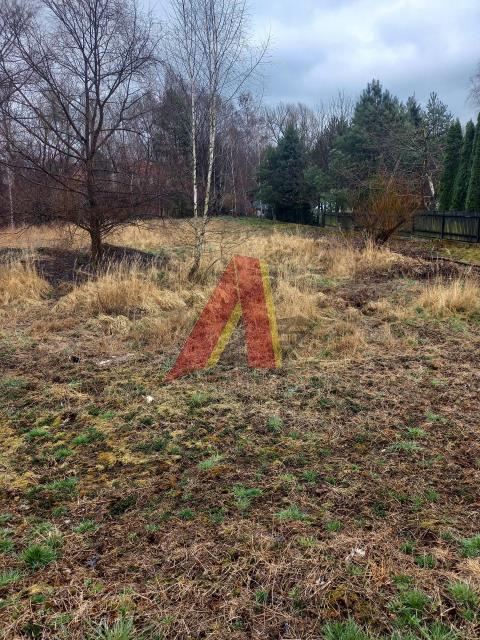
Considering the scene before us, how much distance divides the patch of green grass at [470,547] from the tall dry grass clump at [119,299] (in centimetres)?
506

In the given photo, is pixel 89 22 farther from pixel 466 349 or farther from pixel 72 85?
pixel 466 349

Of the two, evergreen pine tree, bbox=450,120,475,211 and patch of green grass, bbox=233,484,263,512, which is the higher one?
evergreen pine tree, bbox=450,120,475,211

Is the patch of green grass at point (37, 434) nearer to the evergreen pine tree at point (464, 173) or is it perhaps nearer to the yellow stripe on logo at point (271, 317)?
the yellow stripe on logo at point (271, 317)

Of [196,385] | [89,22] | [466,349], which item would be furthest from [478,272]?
[89,22]

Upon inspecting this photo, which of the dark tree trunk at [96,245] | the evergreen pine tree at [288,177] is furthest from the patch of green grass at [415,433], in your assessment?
the evergreen pine tree at [288,177]

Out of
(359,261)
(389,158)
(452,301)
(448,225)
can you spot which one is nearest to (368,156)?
(389,158)

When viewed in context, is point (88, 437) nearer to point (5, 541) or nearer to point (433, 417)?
point (5, 541)

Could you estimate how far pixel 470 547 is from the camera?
77.0 inches

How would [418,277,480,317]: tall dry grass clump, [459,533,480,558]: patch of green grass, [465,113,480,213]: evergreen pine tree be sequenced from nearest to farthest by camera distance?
1. [459,533,480,558]: patch of green grass
2. [418,277,480,317]: tall dry grass clump
3. [465,113,480,213]: evergreen pine tree

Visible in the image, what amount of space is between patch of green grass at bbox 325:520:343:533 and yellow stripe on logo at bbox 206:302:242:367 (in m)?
2.53

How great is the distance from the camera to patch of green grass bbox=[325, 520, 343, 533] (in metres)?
2.10

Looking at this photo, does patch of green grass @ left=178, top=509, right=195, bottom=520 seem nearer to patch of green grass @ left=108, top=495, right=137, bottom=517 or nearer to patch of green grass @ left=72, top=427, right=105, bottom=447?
patch of green grass @ left=108, top=495, right=137, bottom=517

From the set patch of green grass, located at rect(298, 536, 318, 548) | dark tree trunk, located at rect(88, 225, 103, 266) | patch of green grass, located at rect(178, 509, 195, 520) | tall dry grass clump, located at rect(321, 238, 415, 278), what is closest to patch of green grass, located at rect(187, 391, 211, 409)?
patch of green grass, located at rect(178, 509, 195, 520)

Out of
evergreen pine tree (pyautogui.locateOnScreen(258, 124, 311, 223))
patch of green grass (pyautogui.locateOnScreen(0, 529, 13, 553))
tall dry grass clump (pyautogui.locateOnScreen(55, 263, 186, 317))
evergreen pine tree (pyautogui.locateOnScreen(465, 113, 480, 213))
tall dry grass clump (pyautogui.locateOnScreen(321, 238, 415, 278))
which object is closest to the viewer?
patch of green grass (pyautogui.locateOnScreen(0, 529, 13, 553))
